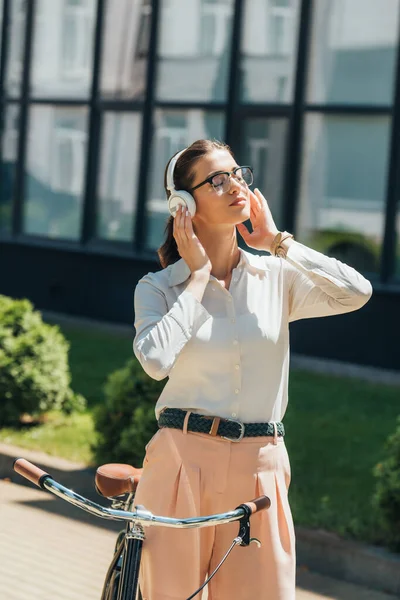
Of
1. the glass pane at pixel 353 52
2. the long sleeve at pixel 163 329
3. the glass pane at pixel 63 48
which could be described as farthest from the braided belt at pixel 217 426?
the glass pane at pixel 63 48

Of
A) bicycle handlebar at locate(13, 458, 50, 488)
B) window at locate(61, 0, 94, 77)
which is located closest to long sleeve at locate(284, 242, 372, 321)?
bicycle handlebar at locate(13, 458, 50, 488)

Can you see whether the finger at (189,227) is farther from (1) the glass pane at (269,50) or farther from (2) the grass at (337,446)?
(1) the glass pane at (269,50)

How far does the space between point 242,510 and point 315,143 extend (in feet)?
38.3

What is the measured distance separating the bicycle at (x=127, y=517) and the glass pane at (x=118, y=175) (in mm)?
12859

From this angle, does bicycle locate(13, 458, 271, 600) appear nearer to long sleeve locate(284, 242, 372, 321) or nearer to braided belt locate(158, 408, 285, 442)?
braided belt locate(158, 408, 285, 442)

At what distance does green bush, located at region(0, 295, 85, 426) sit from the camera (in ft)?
33.2

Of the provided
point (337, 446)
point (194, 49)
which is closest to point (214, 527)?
point (337, 446)

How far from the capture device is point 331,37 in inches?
568

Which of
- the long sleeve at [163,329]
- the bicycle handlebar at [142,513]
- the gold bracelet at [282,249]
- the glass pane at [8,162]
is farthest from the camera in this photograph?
the glass pane at [8,162]

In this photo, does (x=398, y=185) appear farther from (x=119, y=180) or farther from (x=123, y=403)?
(x=123, y=403)

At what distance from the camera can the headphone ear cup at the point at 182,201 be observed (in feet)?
12.5

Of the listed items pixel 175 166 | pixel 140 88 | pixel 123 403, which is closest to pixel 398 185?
pixel 140 88

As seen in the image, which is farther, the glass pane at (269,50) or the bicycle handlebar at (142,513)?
the glass pane at (269,50)

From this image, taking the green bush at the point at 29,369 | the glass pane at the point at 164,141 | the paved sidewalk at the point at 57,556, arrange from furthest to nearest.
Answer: the glass pane at the point at 164,141
the green bush at the point at 29,369
the paved sidewalk at the point at 57,556
